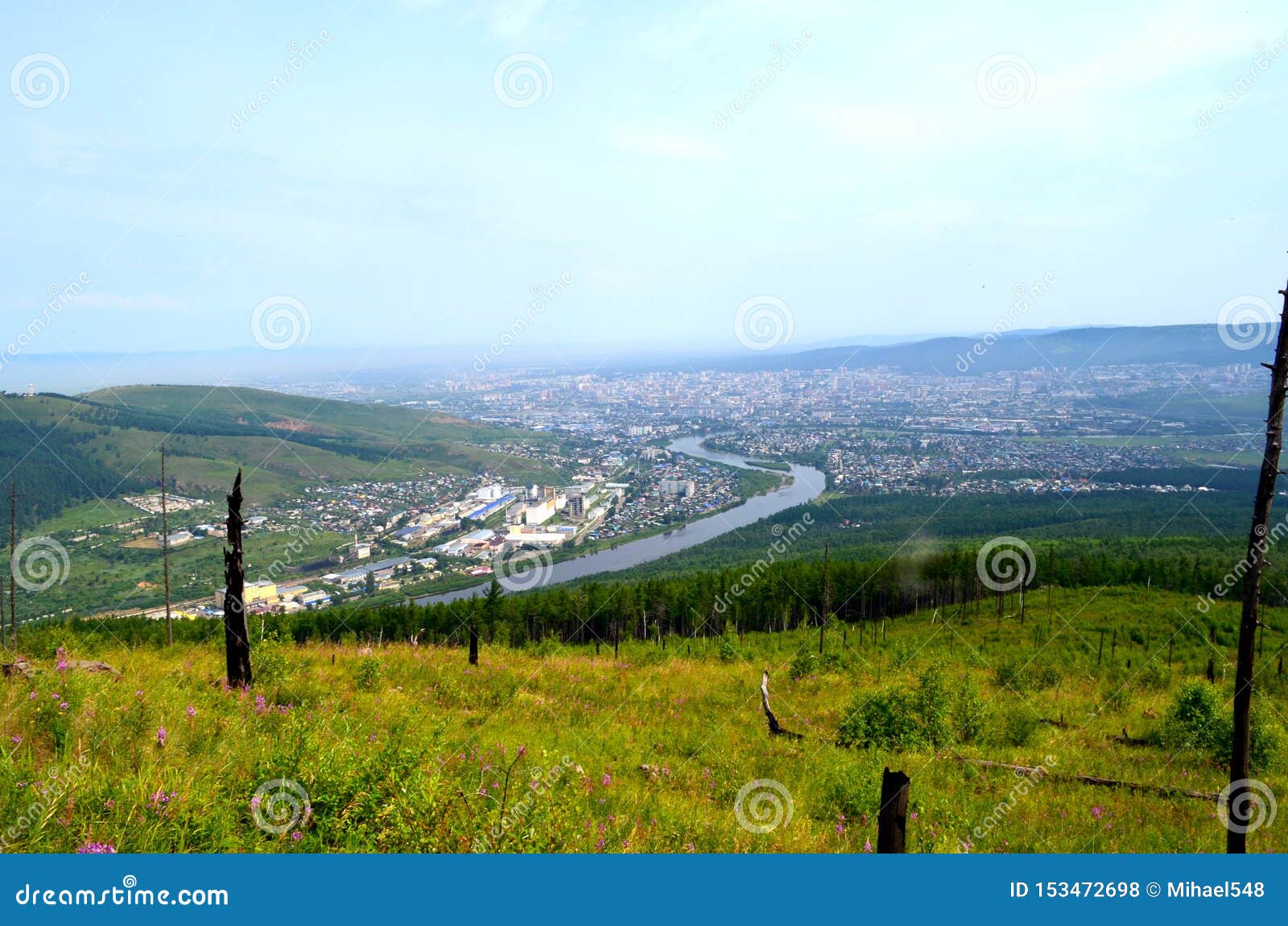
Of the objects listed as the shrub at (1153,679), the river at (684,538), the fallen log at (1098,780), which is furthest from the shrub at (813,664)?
the river at (684,538)

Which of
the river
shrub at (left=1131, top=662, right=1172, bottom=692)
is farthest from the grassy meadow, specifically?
the river

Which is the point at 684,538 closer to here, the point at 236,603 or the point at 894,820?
the point at 236,603

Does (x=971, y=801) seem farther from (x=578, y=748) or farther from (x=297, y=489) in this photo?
(x=297, y=489)

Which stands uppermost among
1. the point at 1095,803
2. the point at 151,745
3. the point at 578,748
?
the point at 151,745

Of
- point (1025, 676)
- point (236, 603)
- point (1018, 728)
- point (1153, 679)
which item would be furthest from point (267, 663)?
point (1153, 679)

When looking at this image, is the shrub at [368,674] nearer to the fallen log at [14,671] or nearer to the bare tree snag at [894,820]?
the fallen log at [14,671]

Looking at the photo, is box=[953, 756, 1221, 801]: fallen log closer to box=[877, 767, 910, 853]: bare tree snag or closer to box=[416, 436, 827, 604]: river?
box=[877, 767, 910, 853]: bare tree snag

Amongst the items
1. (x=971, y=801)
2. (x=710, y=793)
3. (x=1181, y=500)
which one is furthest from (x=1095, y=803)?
(x=1181, y=500)
